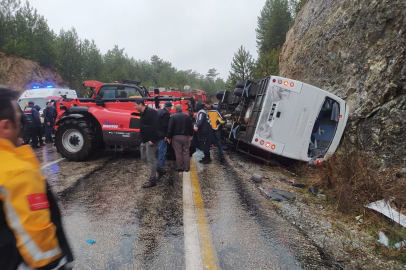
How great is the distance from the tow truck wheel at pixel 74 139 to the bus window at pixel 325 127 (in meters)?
6.10

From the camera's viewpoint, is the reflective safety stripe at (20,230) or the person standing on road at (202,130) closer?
the reflective safety stripe at (20,230)

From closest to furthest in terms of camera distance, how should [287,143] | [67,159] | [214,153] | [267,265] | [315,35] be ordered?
[267,265] < [287,143] < [67,159] < [214,153] < [315,35]

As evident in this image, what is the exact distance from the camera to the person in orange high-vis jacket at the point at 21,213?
4.07 ft

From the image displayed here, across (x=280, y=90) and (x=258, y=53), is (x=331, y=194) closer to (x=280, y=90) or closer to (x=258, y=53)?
(x=280, y=90)

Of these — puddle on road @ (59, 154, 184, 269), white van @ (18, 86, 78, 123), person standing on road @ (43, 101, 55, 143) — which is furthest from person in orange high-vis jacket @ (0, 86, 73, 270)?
white van @ (18, 86, 78, 123)

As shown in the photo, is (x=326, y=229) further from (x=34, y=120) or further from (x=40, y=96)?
(x=40, y=96)

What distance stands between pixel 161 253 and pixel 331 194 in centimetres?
354

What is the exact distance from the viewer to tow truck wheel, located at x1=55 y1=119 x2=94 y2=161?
794 cm

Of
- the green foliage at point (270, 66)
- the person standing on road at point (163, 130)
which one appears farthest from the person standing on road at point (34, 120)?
the green foliage at point (270, 66)

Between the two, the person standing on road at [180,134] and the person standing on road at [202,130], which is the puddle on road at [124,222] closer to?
the person standing on road at [180,134]

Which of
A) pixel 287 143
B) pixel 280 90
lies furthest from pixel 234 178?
pixel 280 90

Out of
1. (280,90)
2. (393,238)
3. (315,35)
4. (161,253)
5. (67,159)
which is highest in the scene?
(315,35)

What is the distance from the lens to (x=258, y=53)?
49.7 meters

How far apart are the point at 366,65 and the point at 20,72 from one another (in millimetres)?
35563
